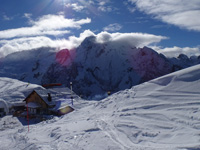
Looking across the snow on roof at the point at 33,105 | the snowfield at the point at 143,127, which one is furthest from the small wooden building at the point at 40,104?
the snowfield at the point at 143,127

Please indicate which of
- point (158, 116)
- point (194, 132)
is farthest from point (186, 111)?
point (194, 132)

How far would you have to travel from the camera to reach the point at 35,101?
45656mm

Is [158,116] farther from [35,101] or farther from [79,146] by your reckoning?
[35,101]

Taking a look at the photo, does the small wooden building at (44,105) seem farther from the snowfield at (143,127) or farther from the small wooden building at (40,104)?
the snowfield at (143,127)

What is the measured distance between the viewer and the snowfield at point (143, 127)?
10.8m

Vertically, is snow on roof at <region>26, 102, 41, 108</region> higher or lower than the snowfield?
lower

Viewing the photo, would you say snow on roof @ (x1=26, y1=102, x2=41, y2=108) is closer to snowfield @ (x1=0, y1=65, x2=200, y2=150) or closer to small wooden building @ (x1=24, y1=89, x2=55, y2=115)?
small wooden building @ (x1=24, y1=89, x2=55, y2=115)

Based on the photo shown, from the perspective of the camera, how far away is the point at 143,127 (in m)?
13.1

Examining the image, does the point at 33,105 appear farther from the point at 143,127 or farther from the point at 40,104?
the point at 143,127

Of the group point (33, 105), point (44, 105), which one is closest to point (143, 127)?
point (44, 105)

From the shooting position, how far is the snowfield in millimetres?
10773

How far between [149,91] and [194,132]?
9.89 m

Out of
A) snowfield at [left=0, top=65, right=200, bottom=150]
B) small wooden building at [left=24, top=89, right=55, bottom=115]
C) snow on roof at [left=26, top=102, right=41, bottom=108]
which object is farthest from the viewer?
small wooden building at [left=24, top=89, right=55, bottom=115]

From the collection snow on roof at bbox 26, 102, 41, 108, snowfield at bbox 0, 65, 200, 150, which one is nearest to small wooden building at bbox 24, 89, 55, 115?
snow on roof at bbox 26, 102, 41, 108
